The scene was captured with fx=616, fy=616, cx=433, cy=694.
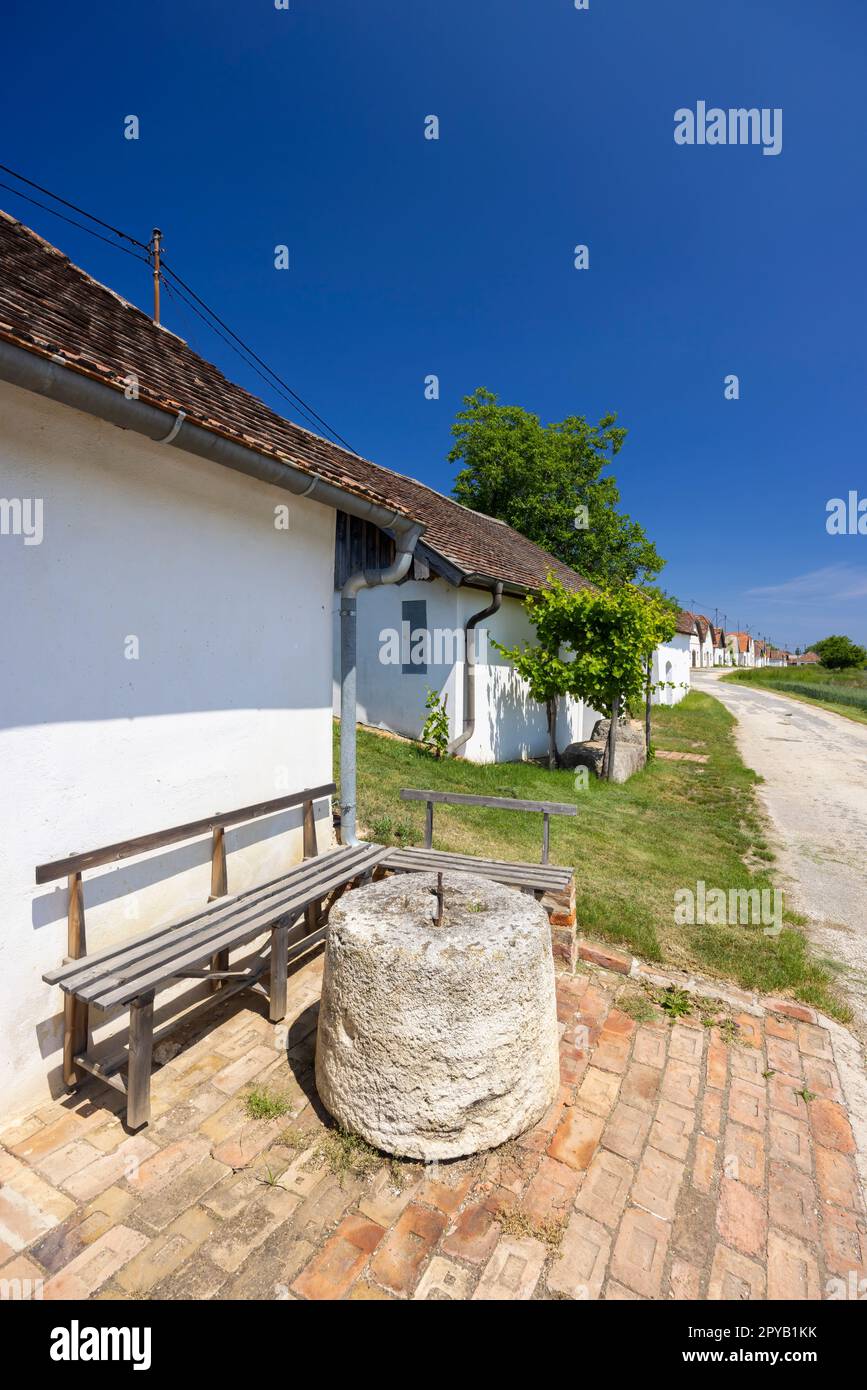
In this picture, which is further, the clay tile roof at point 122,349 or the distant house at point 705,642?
the distant house at point 705,642

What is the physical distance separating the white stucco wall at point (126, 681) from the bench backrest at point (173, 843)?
0.07 metres

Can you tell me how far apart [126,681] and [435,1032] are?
7.51 ft

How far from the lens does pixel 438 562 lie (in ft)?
30.6

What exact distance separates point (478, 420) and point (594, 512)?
610cm

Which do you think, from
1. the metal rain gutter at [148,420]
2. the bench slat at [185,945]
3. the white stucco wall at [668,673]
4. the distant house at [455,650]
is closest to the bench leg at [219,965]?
the bench slat at [185,945]

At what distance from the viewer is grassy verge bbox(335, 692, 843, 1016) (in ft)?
14.6

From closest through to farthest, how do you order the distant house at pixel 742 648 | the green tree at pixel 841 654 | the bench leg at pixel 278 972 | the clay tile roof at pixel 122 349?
the clay tile roof at pixel 122 349 < the bench leg at pixel 278 972 < the green tree at pixel 841 654 < the distant house at pixel 742 648

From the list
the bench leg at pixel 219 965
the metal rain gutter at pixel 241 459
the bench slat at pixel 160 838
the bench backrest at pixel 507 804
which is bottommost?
the bench leg at pixel 219 965

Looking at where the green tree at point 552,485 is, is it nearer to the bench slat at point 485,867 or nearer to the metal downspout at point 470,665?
the metal downspout at point 470,665

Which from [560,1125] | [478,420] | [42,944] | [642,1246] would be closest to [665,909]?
[560,1125]

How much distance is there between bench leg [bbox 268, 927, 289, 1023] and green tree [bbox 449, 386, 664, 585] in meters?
22.1

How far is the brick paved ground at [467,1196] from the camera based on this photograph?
2070 mm

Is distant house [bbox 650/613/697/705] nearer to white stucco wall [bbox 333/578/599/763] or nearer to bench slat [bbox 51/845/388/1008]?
white stucco wall [bbox 333/578/599/763]
